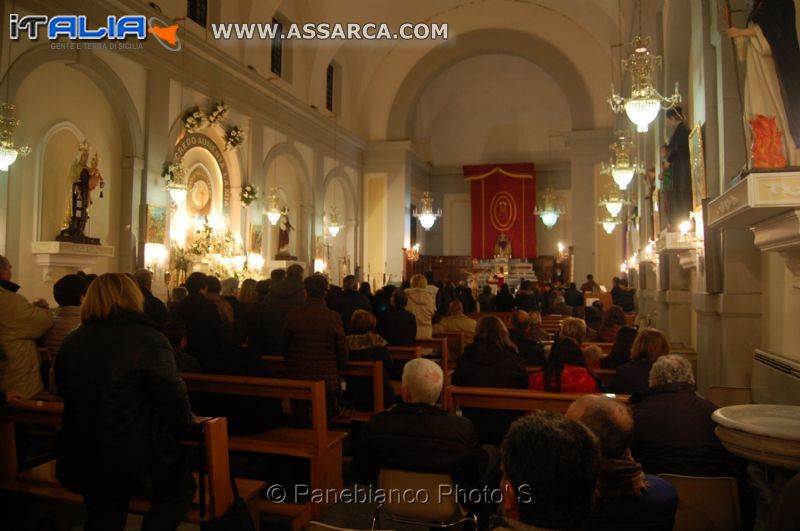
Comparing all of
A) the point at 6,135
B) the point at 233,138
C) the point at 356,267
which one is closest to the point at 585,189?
the point at 356,267

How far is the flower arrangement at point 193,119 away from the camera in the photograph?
1139 centimetres

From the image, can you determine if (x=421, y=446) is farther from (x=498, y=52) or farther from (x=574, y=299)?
(x=498, y=52)

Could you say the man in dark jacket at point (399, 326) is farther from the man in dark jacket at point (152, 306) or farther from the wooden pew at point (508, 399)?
the wooden pew at point (508, 399)

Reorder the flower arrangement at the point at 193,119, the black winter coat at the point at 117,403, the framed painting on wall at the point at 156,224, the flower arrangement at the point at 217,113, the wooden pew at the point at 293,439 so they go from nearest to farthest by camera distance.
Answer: the black winter coat at the point at 117,403 → the wooden pew at the point at 293,439 → the framed painting on wall at the point at 156,224 → the flower arrangement at the point at 193,119 → the flower arrangement at the point at 217,113

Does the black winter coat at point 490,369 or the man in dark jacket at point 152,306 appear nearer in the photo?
the black winter coat at point 490,369

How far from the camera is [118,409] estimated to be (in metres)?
2.44

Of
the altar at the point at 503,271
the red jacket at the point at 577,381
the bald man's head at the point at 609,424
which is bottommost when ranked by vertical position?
the red jacket at the point at 577,381

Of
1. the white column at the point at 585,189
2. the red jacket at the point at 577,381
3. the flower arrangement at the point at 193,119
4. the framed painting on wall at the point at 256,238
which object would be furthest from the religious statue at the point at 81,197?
the white column at the point at 585,189

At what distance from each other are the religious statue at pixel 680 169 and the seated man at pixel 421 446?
17.0 ft

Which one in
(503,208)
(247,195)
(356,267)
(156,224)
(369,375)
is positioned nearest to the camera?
(369,375)

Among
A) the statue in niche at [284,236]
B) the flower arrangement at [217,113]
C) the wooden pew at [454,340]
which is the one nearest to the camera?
the wooden pew at [454,340]

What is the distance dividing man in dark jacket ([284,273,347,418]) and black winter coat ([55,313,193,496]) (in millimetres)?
2077

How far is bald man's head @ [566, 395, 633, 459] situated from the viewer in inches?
87.4

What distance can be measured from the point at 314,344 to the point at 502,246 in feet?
65.9
